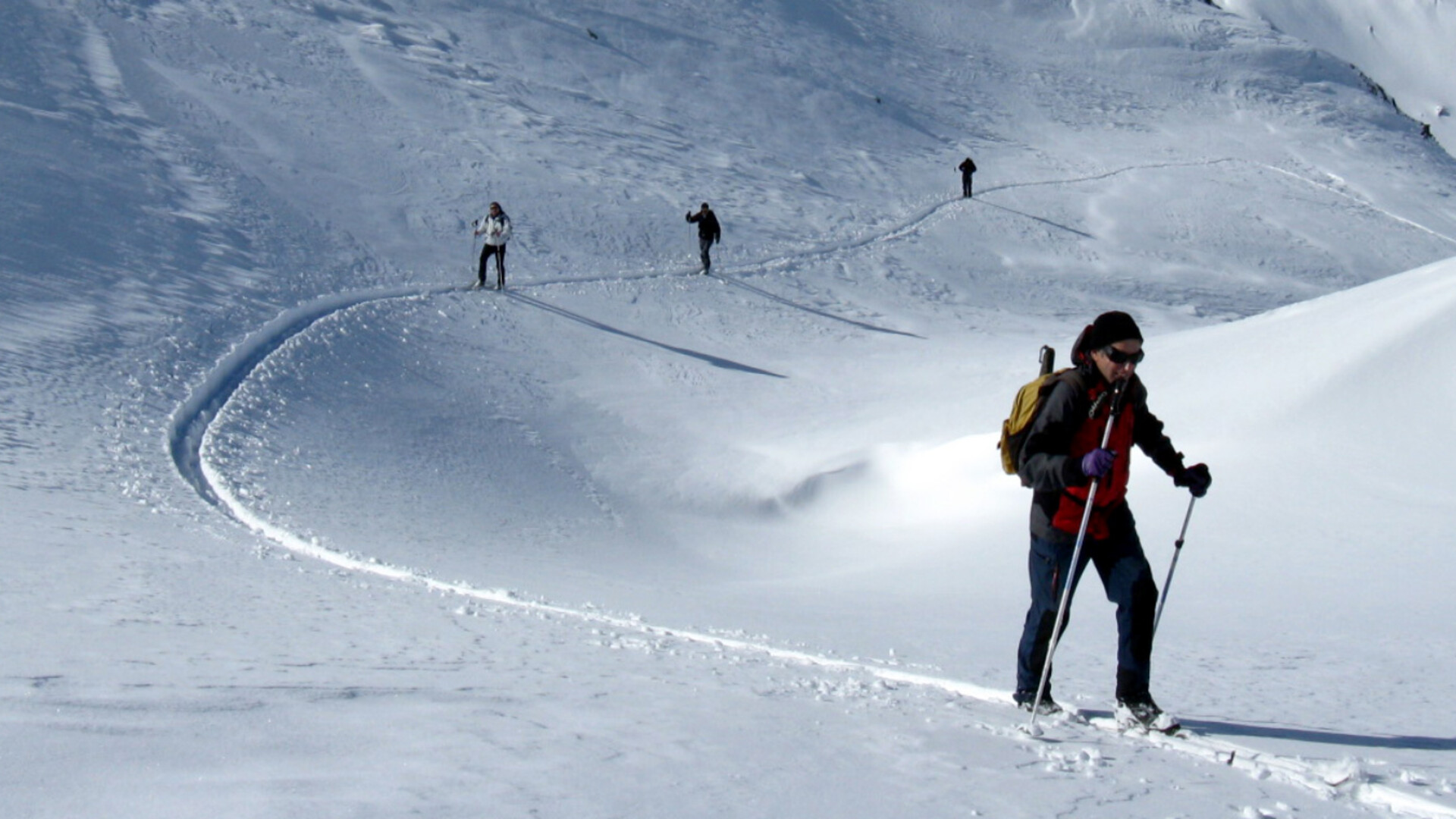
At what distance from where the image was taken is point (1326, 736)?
15.1 feet

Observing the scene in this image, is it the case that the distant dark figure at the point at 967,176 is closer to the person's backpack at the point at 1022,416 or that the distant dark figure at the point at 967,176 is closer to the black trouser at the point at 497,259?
the black trouser at the point at 497,259

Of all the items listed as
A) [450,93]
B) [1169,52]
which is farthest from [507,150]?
[1169,52]

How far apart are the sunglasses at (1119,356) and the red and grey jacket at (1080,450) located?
4.0 inches

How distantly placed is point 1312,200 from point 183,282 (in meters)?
34.2

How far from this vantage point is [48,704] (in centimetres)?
340

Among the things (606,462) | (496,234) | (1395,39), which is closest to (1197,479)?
(606,462)

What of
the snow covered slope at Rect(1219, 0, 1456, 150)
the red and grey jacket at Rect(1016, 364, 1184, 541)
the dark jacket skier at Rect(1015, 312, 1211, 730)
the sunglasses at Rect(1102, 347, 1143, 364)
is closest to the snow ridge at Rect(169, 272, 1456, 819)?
the dark jacket skier at Rect(1015, 312, 1211, 730)

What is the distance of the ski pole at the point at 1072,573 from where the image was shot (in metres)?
4.48

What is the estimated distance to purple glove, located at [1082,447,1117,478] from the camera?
4.29 metres

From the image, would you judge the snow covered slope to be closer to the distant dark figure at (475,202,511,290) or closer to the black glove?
the distant dark figure at (475,202,511,290)

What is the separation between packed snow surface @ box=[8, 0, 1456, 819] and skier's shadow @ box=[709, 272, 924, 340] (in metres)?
0.09

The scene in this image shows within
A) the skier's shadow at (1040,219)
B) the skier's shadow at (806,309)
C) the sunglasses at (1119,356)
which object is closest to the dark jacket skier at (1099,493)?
the sunglasses at (1119,356)

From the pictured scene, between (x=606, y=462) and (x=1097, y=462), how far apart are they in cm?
874

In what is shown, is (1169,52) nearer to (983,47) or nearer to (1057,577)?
(983,47)
